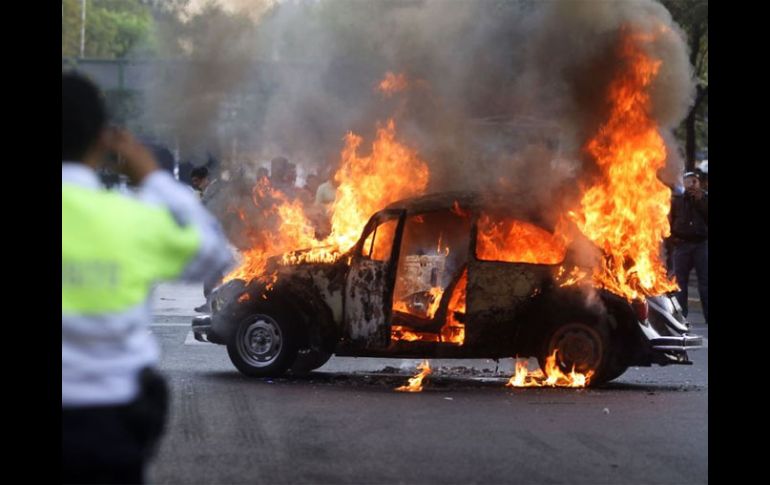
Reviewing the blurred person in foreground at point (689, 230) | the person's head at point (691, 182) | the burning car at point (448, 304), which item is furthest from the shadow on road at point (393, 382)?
the person's head at point (691, 182)

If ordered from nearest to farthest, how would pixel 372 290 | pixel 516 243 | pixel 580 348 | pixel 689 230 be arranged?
pixel 580 348, pixel 372 290, pixel 516 243, pixel 689 230

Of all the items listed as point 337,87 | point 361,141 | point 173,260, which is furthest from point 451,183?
point 173,260

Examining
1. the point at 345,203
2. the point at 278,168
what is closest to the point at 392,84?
the point at 278,168

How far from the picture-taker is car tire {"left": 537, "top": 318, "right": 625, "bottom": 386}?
1034 cm

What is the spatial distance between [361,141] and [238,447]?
5.87m

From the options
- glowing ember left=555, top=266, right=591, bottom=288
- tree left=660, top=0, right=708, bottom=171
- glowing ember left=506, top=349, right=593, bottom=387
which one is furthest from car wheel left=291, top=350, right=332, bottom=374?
tree left=660, top=0, right=708, bottom=171

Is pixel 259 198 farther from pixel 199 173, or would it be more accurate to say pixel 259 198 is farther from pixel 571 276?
pixel 199 173

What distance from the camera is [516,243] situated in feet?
35.1

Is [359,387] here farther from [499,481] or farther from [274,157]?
[274,157]

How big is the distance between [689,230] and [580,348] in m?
5.77

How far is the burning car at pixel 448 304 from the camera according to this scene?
10.4m

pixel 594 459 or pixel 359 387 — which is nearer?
pixel 594 459

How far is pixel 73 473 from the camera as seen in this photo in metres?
3.56

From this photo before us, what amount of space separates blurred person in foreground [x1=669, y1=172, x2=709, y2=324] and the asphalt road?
12.2ft
